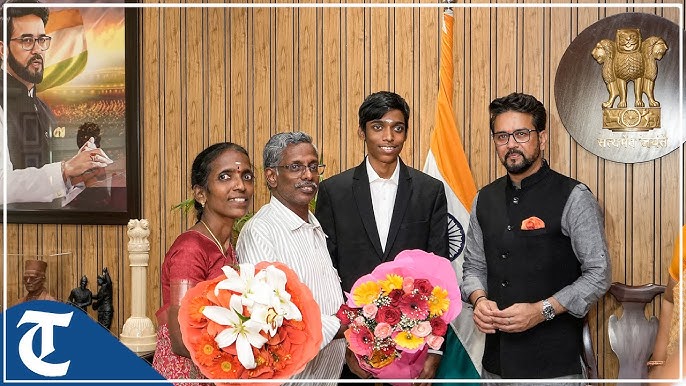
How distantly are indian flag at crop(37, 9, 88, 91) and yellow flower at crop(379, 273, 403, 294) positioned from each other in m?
2.08

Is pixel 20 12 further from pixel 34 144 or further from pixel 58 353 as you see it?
pixel 58 353

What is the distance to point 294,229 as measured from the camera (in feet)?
7.08

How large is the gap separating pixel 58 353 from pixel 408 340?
3.22ft

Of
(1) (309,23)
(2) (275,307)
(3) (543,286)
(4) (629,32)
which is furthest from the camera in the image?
(1) (309,23)

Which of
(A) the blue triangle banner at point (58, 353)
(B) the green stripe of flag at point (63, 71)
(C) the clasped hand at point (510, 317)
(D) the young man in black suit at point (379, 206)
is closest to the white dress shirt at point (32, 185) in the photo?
(B) the green stripe of flag at point (63, 71)

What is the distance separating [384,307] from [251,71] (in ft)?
5.60

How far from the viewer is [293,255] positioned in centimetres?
213

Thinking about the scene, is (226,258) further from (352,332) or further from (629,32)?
(629,32)

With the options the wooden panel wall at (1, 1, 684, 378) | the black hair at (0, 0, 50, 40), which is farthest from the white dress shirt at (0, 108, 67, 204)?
the black hair at (0, 0, 50, 40)

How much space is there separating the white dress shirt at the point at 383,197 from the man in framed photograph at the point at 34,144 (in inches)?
60.4

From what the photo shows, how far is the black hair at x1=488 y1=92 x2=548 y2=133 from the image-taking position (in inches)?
95.7

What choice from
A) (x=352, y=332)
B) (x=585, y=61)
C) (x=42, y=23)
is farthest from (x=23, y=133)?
(x=585, y=61)

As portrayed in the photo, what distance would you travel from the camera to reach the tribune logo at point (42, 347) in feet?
7.35

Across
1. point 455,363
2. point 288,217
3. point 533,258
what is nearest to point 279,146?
point 288,217
